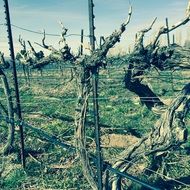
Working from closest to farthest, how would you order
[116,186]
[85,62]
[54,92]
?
[85,62] → [116,186] → [54,92]

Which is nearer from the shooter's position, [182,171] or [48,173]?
[182,171]

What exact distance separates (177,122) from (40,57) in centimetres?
295

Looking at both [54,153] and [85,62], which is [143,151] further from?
[54,153]

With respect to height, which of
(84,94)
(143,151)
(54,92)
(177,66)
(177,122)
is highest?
(177,66)

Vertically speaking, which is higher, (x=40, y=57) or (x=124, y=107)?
(x=40, y=57)

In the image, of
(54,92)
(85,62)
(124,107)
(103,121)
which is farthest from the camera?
(54,92)

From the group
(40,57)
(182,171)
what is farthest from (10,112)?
(182,171)

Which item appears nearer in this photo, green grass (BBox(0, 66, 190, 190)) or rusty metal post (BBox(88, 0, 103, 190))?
rusty metal post (BBox(88, 0, 103, 190))

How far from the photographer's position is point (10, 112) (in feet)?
30.7

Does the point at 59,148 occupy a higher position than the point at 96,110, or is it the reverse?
the point at 96,110

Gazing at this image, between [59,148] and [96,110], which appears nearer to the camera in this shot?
[96,110]

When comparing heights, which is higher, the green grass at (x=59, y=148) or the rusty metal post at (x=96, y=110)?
the rusty metal post at (x=96, y=110)

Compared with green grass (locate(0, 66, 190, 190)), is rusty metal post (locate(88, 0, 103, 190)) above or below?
above

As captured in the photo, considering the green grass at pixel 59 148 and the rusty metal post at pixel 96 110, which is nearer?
the rusty metal post at pixel 96 110
